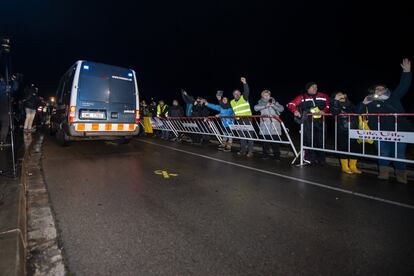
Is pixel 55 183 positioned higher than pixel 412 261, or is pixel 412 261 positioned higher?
pixel 55 183

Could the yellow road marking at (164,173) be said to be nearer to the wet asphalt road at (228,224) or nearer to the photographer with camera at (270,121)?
the wet asphalt road at (228,224)

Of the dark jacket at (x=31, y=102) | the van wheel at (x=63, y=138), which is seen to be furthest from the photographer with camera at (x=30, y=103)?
the van wheel at (x=63, y=138)

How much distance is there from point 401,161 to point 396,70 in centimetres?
3118

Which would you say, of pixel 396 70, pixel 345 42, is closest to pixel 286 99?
pixel 345 42

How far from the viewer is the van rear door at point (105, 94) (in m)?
8.53

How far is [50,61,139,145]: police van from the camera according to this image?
841 cm

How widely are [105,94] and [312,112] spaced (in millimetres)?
6198

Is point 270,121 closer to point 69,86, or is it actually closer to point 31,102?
point 69,86

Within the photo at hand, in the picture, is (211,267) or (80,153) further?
(80,153)

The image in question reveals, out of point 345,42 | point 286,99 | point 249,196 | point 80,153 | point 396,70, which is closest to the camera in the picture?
point 249,196

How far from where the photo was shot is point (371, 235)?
3.10 m

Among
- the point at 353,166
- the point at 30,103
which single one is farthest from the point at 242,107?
the point at 30,103

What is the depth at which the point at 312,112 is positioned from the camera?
7.03m

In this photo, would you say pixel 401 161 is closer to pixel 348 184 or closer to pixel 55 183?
pixel 348 184
